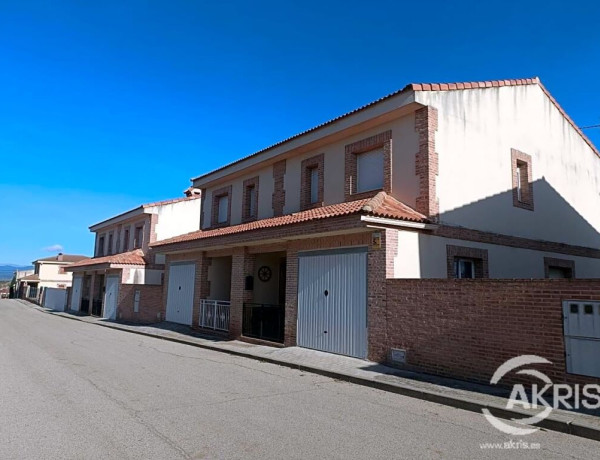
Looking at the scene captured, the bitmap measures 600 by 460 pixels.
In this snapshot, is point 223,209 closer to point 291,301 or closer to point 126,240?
point 291,301

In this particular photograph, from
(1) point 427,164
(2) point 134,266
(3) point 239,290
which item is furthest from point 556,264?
(2) point 134,266

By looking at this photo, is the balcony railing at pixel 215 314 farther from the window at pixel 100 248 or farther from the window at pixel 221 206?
A: the window at pixel 100 248

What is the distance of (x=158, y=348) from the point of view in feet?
42.7

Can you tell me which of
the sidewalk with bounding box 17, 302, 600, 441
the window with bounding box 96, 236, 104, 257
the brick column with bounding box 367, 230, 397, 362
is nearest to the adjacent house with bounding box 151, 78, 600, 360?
the brick column with bounding box 367, 230, 397, 362

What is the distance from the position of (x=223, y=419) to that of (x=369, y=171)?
28.8 feet

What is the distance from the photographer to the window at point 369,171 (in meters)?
12.6

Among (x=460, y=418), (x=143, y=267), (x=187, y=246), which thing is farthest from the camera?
(x=143, y=267)

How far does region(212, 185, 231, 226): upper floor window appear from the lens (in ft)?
62.7

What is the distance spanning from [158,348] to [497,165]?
434 inches

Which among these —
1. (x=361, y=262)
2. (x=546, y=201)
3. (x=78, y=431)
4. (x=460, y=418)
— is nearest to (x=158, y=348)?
(x=361, y=262)

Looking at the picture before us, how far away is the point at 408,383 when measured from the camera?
25.6ft

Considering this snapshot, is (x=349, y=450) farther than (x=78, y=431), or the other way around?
(x=78, y=431)

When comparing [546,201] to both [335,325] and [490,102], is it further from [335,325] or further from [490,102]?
[335,325]

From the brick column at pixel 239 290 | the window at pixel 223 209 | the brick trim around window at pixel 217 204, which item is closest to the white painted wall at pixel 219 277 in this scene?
the brick trim around window at pixel 217 204
